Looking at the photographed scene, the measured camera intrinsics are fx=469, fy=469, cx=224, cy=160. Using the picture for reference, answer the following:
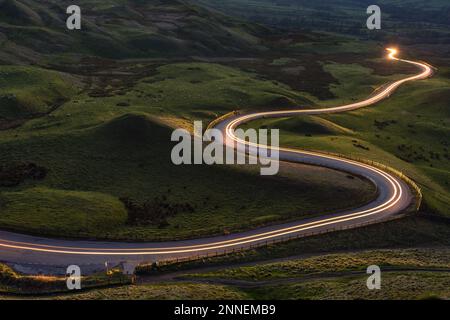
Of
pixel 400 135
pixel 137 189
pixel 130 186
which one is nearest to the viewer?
pixel 137 189

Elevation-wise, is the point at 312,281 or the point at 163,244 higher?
the point at 163,244

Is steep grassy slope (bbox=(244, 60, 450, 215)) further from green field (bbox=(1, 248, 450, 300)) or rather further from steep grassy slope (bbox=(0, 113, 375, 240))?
green field (bbox=(1, 248, 450, 300))

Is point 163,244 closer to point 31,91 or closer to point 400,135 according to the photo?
point 400,135

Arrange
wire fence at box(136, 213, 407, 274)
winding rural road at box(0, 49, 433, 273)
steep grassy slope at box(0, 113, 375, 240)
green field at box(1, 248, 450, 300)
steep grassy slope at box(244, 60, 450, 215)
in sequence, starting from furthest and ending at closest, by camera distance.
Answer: steep grassy slope at box(244, 60, 450, 215)
steep grassy slope at box(0, 113, 375, 240)
winding rural road at box(0, 49, 433, 273)
wire fence at box(136, 213, 407, 274)
green field at box(1, 248, 450, 300)

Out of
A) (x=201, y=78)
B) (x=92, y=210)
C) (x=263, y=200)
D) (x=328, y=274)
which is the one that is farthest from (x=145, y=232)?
(x=201, y=78)

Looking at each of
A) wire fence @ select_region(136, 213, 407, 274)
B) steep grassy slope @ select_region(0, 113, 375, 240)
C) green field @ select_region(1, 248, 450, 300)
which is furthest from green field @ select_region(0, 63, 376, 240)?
green field @ select_region(1, 248, 450, 300)

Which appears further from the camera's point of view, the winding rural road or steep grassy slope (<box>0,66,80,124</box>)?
steep grassy slope (<box>0,66,80,124</box>)

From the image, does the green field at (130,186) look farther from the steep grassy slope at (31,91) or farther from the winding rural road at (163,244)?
the steep grassy slope at (31,91)

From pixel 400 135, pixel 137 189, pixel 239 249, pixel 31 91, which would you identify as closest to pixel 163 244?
pixel 239 249
